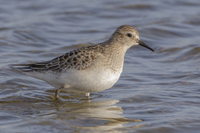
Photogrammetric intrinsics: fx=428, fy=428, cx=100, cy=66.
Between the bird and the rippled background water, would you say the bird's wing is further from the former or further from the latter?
the rippled background water

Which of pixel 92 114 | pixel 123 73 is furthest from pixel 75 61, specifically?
pixel 123 73

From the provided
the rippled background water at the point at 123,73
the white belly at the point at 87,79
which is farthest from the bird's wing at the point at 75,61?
the rippled background water at the point at 123,73

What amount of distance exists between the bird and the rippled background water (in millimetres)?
556

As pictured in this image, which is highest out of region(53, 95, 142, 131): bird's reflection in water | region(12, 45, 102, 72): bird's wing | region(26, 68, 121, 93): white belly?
region(12, 45, 102, 72): bird's wing

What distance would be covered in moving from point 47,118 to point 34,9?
10937mm

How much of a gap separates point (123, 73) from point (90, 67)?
3091 millimetres

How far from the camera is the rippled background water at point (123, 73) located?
8.20 meters

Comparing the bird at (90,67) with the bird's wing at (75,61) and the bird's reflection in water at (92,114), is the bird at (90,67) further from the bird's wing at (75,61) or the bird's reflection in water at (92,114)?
the bird's reflection in water at (92,114)

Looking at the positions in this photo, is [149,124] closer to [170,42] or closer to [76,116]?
[76,116]

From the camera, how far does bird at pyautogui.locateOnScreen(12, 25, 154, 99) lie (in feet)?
28.8

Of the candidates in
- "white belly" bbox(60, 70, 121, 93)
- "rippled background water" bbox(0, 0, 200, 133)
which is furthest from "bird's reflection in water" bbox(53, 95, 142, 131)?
"white belly" bbox(60, 70, 121, 93)

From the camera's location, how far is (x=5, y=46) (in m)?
13.7

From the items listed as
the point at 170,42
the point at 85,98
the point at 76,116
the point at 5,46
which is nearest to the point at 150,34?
the point at 170,42

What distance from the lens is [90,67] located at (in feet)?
28.9
